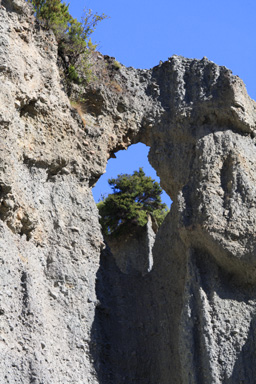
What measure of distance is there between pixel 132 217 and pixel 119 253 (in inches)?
35.0

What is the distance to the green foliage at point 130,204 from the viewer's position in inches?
651

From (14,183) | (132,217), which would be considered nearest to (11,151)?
(14,183)

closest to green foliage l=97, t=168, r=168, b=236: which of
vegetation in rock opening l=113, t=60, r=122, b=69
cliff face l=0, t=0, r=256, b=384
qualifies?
cliff face l=0, t=0, r=256, b=384

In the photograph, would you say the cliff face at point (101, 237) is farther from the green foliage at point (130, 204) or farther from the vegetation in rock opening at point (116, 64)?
the green foliage at point (130, 204)

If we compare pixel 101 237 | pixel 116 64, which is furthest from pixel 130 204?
pixel 101 237

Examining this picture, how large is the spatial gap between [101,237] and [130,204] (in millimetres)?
4571

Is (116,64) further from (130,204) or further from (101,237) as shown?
(101,237)

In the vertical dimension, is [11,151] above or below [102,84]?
below

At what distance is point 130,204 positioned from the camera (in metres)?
16.7

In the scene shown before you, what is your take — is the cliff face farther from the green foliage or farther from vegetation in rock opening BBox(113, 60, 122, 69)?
the green foliage

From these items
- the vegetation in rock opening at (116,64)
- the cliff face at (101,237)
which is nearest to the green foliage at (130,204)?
the cliff face at (101,237)

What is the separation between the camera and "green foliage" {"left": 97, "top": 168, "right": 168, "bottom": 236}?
16531 millimetres

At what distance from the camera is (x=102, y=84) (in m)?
13.9

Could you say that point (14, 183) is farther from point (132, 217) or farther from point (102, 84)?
point (132, 217)
